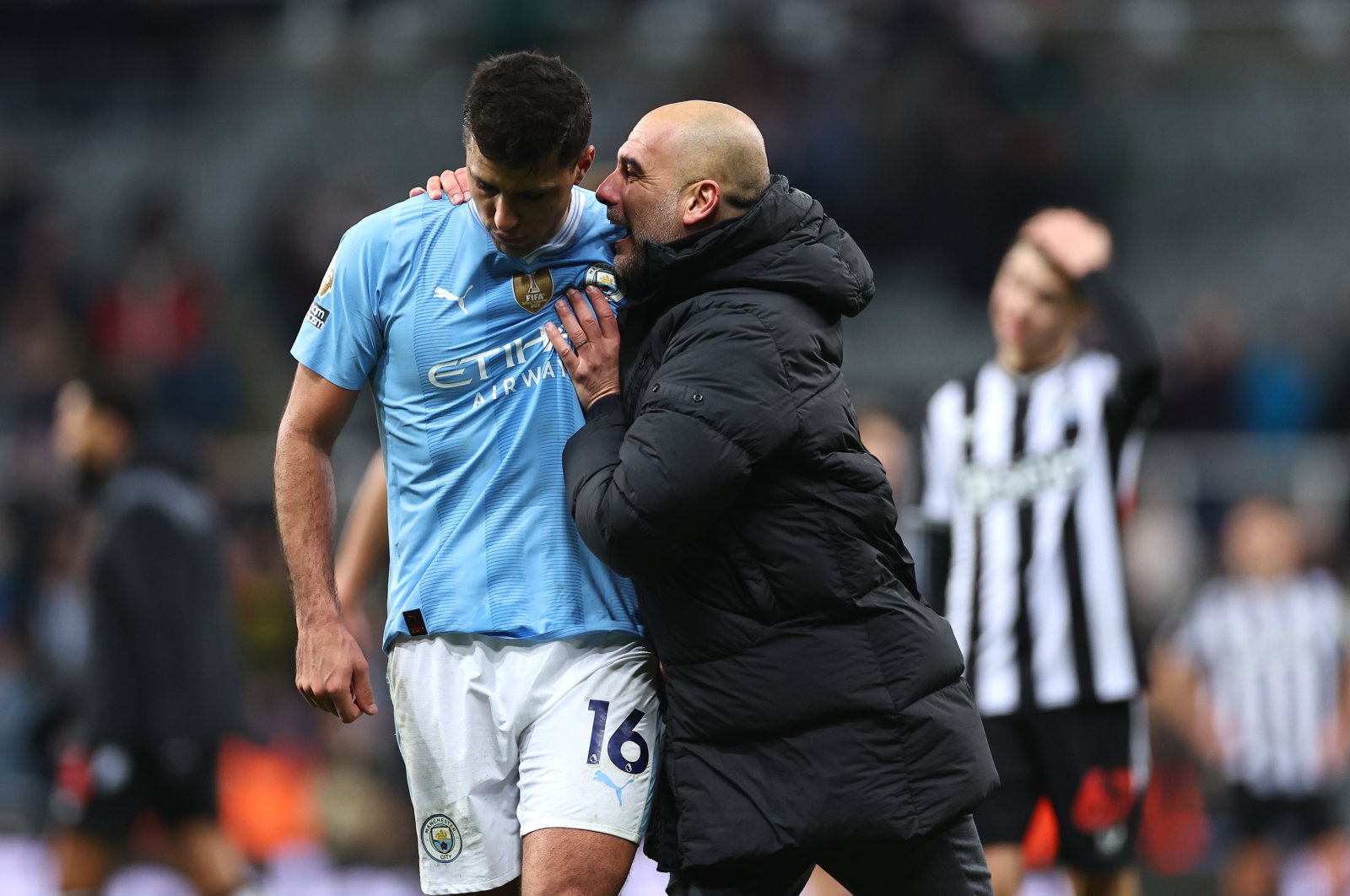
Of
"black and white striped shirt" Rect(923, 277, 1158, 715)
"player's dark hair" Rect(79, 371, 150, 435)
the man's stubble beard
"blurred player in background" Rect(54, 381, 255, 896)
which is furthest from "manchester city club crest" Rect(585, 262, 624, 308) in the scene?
"player's dark hair" Rect(79, 371, 150, 435)

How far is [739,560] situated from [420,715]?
82 centimetres

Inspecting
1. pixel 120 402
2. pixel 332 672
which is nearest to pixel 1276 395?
pixel 120 402

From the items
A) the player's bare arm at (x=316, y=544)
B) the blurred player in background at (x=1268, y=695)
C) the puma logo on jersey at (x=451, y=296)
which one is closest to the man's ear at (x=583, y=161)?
the puma logo on jersey at (x=451, y=296)

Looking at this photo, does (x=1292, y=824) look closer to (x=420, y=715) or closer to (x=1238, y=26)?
(x=420, y=715)

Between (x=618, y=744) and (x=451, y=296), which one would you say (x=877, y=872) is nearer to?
(x=618, y=744)

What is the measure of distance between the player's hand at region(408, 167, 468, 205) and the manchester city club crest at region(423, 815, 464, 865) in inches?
54.1

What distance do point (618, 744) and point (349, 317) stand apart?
109 centimetres

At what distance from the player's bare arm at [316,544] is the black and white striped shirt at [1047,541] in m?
2.51

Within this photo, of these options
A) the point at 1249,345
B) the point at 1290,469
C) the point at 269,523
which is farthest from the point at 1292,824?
the point at 269,523

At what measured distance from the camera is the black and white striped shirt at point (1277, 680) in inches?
354

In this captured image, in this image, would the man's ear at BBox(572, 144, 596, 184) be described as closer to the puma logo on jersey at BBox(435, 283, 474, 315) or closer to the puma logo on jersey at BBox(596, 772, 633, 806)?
the puma logo on jersey at BBox(435, 283, 474, 315)

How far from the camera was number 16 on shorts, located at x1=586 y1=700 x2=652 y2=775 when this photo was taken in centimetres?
374

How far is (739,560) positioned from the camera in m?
3.58

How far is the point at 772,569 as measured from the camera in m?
3.57
